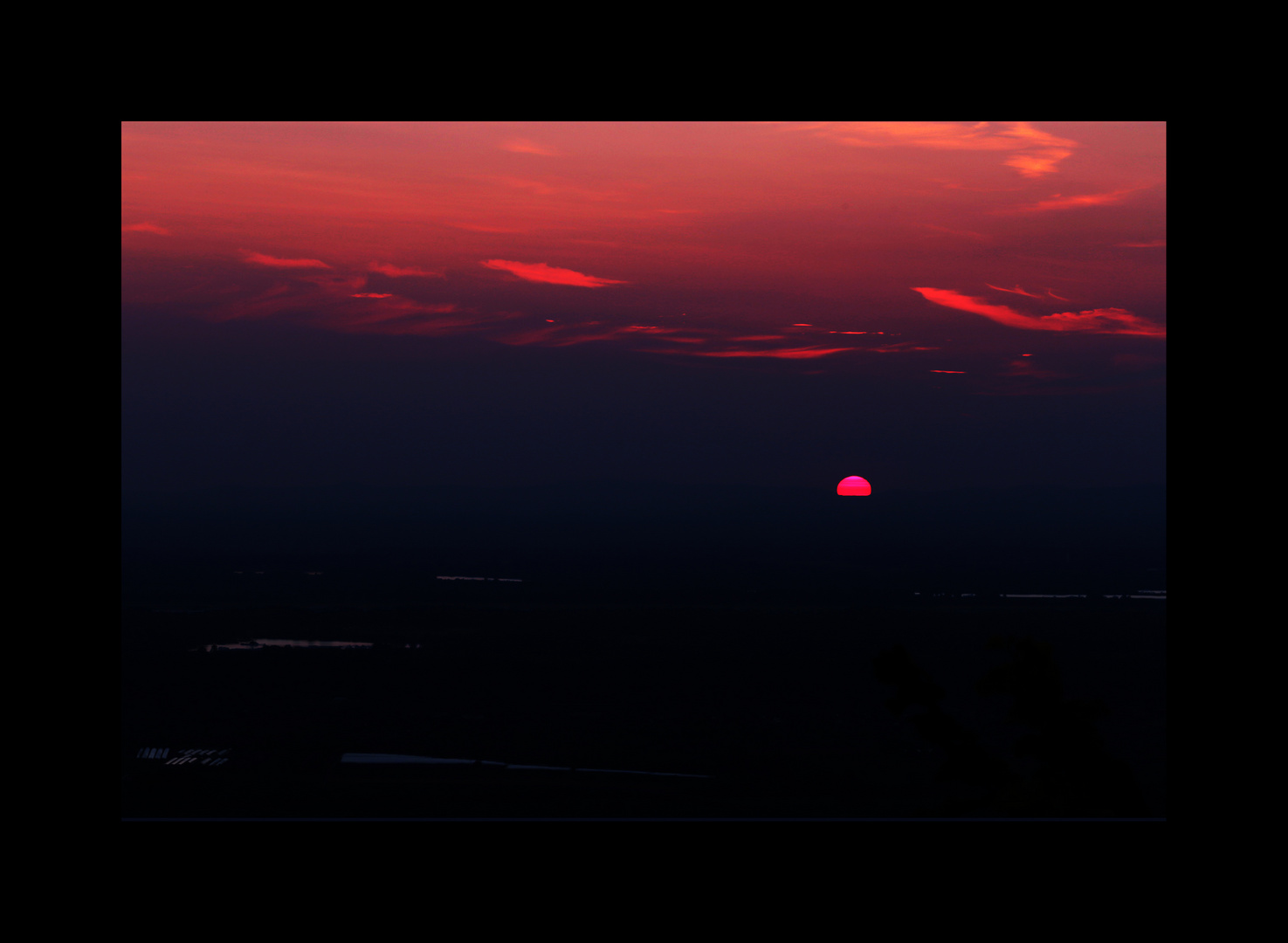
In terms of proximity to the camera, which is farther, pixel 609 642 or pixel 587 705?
pixel 609 642

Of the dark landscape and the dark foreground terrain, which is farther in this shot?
the dark landscape

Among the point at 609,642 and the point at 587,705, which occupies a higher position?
the point at 609,642

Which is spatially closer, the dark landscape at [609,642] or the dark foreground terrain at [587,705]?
the dark foreground terrain at [587,705]

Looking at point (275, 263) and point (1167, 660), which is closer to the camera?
point (1167, 660)

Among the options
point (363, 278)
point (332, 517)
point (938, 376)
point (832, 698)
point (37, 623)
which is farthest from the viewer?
point (332, 517)

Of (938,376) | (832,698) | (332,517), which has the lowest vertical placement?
(832,698)

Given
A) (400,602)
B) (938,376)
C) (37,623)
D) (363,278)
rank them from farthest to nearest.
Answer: (400,602), (363,278), (938,376), (37,623)

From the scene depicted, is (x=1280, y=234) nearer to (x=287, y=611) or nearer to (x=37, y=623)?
(x=37, y=623)
